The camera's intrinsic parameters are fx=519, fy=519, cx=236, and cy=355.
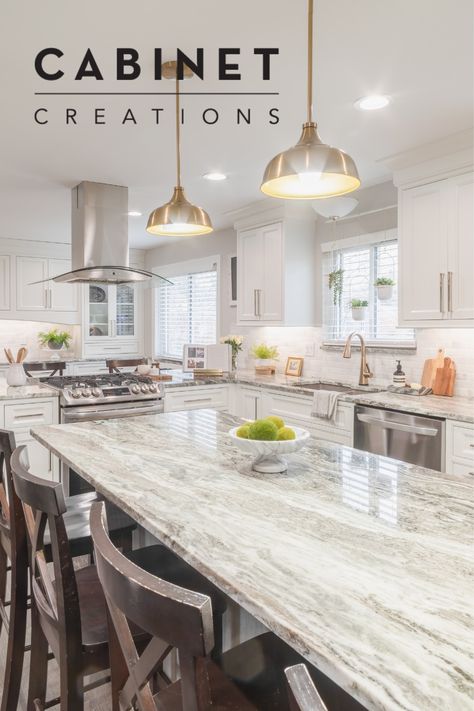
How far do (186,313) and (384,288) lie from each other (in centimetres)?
347

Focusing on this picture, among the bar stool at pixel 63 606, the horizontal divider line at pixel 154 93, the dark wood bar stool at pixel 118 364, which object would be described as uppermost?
the horizontal divider line at pixel 154 93

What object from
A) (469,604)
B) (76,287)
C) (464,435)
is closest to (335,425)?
(464,435)

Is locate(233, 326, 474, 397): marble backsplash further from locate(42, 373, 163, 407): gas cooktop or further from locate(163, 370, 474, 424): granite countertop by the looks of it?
locate(42, 373, 163, 407): gas cooktop

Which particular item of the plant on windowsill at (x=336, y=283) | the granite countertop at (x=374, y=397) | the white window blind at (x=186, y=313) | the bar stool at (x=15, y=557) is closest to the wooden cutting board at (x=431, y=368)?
the granite countertop at (x=374, y=397)

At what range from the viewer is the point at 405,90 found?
2484mm

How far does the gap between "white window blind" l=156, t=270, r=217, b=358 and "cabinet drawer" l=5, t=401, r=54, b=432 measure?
264cm

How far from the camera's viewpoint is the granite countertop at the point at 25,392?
11.9ft

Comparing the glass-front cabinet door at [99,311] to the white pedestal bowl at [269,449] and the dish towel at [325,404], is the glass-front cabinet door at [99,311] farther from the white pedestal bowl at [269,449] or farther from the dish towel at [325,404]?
the white pedestal bowl at [269,449]

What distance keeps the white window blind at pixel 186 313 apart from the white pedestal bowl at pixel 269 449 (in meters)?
4.51

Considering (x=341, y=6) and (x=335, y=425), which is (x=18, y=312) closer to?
(x=335, y=425)

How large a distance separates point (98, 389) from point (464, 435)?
256 centimetres

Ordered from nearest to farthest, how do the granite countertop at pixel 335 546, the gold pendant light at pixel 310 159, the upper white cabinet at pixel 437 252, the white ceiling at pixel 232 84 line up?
the granite countertop at pixel 335 546
the gold pendant light at pixel 310 159
the white ceiling at pixel 232 84
the upper white cabinet at pixel 437 252

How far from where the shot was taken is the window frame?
6.15 m

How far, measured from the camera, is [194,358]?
499cm
